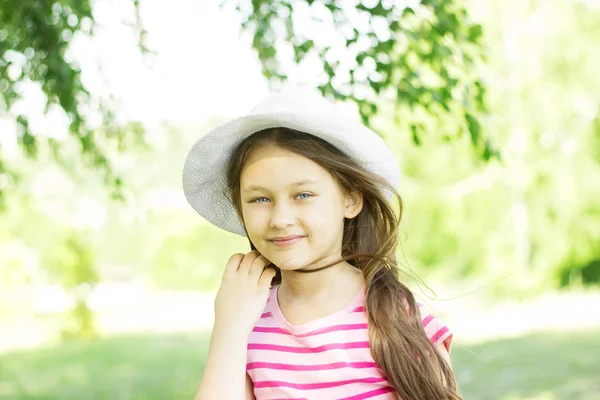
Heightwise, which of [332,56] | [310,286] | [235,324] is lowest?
[235,324]

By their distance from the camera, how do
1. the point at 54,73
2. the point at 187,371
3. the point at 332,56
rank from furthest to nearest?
1. the point at 187,371
2. the point at 54,73
3. the point at 332,56

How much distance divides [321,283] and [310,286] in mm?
27

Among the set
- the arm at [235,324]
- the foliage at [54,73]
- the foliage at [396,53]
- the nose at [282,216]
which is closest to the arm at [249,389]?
the arm at [235,324]

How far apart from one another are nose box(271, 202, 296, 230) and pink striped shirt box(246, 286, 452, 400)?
0.24 metres

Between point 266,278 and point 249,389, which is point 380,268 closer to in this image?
point 266,278

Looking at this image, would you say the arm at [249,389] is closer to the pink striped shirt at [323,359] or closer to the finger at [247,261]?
the pink striped shirt at [323,359]

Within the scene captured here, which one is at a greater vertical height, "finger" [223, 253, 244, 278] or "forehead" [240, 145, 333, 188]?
"forehead" [240, 145, 333, 188]

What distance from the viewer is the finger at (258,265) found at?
6.06 feet

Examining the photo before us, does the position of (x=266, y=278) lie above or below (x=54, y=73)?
below

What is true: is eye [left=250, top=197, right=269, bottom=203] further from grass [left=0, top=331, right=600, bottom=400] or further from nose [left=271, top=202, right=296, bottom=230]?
grass [left=0, top=331, right=600, bottom=400]

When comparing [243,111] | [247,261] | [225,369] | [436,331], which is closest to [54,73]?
[243,111]

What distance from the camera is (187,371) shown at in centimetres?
1034

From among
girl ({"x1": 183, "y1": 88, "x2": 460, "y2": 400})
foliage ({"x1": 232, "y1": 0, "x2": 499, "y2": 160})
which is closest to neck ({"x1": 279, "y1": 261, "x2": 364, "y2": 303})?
girl ({"x1": 183, "y1": 88, "x2": 460, "y2": 400})

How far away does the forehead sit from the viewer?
1.75m
